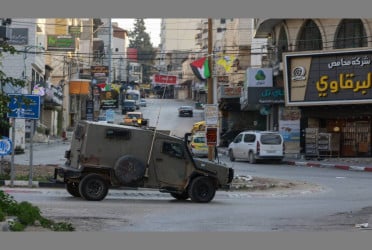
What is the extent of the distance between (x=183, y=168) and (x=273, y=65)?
109 ft

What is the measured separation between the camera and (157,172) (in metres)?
19.5

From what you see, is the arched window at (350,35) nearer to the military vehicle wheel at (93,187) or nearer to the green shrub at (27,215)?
the military vehicle wheel at (93,187)

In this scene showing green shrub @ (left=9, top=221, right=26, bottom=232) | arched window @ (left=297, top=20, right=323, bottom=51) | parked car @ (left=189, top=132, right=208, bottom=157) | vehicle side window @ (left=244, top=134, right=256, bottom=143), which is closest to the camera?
green shrub @ (left=9, top=221, right=26, bottom=232)

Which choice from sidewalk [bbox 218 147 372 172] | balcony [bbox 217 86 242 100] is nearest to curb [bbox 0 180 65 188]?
sidewalk [bbox 218 147 372 172]

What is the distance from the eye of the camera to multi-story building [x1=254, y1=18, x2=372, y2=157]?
40219mm

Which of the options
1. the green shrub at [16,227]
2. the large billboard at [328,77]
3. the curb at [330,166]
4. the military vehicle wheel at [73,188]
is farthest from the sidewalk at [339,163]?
the green shrub at [16,227]

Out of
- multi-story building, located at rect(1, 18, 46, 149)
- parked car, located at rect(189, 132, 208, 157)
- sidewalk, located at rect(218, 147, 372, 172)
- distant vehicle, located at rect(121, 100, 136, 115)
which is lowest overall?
sidewalk, located at rect(218, 147, 372, 172)

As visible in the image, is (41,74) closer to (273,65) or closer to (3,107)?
(273,65)

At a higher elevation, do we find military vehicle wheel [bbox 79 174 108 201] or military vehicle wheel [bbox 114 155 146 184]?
military vehicle wheel [bbox 114 155 146 184]

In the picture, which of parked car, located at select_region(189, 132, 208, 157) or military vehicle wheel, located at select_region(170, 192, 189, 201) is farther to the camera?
parked car, located at select_region(189, 132, 208, 157)

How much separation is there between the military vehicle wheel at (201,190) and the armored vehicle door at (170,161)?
1.11 ft

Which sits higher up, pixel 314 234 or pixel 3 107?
pixel 3 107

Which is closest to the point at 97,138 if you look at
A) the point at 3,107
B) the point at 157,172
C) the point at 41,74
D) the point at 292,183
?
the point at 157,172

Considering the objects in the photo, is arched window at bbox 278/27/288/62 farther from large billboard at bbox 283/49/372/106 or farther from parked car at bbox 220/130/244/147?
parked car at bbox 220/130/244/147
